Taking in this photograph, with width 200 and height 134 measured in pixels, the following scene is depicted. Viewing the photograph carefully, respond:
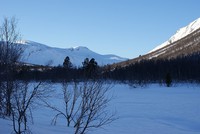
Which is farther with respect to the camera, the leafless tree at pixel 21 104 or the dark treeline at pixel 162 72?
the dark treeline at pixel 162 72

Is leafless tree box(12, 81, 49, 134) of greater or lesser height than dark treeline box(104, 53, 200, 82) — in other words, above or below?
below

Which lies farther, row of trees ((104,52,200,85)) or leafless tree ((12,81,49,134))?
row of trees ((104,52,200,85))

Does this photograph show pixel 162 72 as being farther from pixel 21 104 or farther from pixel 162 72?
pixel 21 104

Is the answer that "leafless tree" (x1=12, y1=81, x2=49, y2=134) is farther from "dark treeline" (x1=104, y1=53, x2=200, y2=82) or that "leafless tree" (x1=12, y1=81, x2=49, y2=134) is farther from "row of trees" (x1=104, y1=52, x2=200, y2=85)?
"dark treeline" (x1=104, y1=53, x2=200, y2=82)

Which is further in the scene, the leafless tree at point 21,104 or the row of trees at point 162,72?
the row of trees at point 162,72

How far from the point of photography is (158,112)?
2319cm

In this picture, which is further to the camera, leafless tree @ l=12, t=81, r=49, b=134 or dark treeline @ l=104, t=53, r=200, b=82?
dark treeline @ l=104, t=53, r=200, b=82

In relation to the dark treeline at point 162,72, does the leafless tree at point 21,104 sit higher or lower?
lower

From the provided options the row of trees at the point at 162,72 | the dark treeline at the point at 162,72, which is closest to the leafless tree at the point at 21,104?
the row of trees at the point at 162,72

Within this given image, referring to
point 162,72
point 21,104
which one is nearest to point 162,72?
point 162,72

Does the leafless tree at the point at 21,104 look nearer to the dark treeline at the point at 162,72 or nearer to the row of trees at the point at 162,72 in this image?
the row of trees at the point at 162,72

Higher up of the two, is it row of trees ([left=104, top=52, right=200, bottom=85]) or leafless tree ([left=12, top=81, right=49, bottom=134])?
row of trees ([left=104, top=52, right=200, bottom=85])

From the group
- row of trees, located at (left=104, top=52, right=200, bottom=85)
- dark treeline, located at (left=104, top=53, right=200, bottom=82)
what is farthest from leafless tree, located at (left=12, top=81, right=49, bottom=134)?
dark treeline, located at (left=104, top=53, right=200, bottom=82)

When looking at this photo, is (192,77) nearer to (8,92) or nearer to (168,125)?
(168,125)
